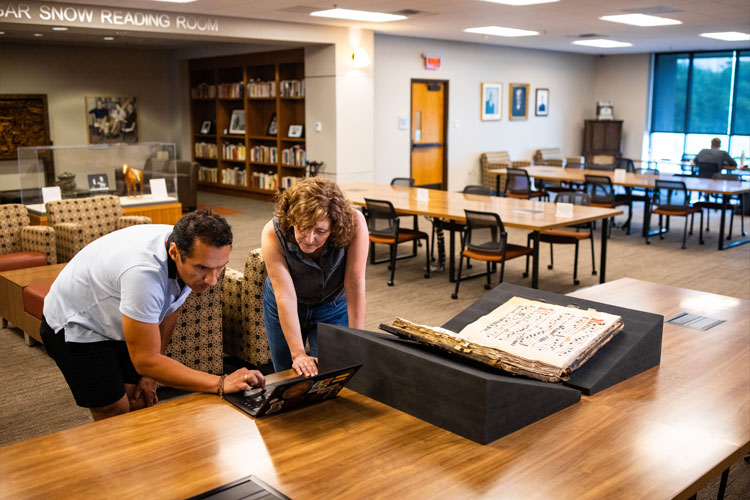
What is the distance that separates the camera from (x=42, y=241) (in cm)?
582

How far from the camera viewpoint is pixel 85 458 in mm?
1640

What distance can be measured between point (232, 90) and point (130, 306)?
11517 millimetres

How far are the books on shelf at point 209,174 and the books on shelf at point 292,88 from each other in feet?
8.79

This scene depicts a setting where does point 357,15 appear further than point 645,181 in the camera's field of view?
No

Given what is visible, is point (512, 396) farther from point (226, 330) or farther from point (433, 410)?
point (226, 330)

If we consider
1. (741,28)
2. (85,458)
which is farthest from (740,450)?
(741,28)

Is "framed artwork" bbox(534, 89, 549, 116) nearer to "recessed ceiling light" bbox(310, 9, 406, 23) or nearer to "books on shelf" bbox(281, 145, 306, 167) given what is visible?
"books on shelf" bbox(281, 145, 306, 167)

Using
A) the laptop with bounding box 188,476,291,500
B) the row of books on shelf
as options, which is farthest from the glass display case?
the laptop with bounding box 188,476,291,500

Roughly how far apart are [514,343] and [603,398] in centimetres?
30

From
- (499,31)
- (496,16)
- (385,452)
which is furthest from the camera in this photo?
(499,31)

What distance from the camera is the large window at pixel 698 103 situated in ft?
46.3

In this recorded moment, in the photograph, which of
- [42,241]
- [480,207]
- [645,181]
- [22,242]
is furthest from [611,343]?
[645,181]

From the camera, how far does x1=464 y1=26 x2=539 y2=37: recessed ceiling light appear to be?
1086 centimetres

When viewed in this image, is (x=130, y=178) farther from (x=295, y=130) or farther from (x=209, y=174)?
(x=209, y=174)
